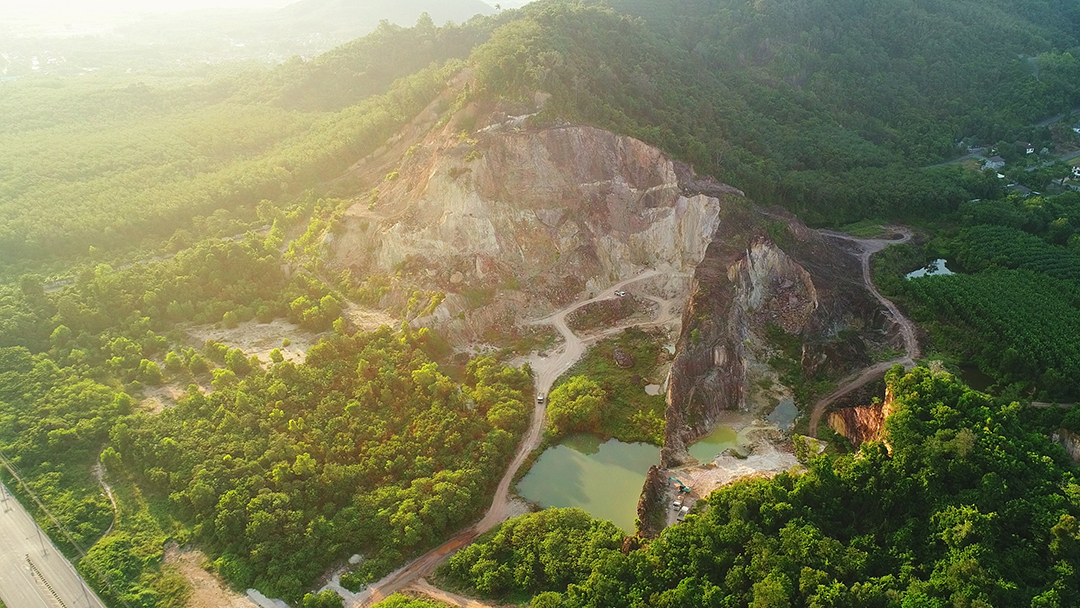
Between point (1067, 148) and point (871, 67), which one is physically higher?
point (871, 67)

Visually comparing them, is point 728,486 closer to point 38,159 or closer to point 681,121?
point 681,121

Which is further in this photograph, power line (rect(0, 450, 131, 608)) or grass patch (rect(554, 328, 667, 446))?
grass patch (rect(554, 328, 667, 446))

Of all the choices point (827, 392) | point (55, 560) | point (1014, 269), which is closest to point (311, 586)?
point (55, 560)

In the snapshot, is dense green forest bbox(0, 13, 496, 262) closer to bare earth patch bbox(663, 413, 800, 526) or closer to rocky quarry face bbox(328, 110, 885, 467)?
rocky quarry face bbox(328, 110, 885, 467)

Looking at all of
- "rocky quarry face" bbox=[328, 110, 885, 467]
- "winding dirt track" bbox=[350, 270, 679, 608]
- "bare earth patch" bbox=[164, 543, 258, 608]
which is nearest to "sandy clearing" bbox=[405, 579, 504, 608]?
"winding dirt track" bbox=[350, 270, 679, 608]

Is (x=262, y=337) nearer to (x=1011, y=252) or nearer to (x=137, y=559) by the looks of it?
(x=137, y=559)

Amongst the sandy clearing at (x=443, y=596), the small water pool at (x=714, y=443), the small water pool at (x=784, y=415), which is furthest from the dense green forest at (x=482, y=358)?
the small water pool at (x=784, y=415)
